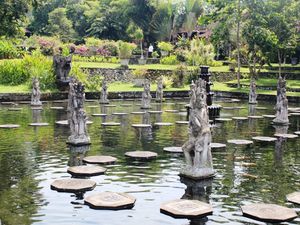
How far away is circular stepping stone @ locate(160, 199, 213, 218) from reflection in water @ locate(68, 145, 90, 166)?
154 inches

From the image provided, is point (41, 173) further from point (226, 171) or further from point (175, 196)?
point (226, 171)

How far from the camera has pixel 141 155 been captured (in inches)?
504

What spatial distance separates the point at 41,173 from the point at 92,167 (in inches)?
47.3

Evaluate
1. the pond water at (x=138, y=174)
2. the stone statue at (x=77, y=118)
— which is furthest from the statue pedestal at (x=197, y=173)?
the stone statue at (x=77, y=118)

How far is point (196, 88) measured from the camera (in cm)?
1104

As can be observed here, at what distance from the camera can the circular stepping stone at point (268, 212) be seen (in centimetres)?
798

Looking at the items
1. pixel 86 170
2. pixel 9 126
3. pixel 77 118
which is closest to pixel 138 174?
pixel 86 170

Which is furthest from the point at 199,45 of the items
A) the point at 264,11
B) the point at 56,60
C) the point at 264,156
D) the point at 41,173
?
the point at 41,173

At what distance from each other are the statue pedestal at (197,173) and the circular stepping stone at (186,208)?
5.37ft

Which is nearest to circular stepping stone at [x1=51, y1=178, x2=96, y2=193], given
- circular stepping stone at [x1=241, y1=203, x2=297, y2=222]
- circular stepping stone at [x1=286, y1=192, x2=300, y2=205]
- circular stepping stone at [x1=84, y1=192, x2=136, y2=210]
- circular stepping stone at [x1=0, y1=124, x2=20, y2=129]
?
circular stepping stone at [x1=84, y1=192, x2=136, y2=210]

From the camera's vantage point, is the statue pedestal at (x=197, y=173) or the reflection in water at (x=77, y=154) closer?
the statue pedestal at (x=197, y=173)

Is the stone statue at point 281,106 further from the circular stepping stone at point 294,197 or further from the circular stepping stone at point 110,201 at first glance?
the circular stepping stone at point 110,201

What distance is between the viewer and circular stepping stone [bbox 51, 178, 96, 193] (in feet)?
31.0

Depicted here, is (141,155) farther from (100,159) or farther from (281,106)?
(281,106)
